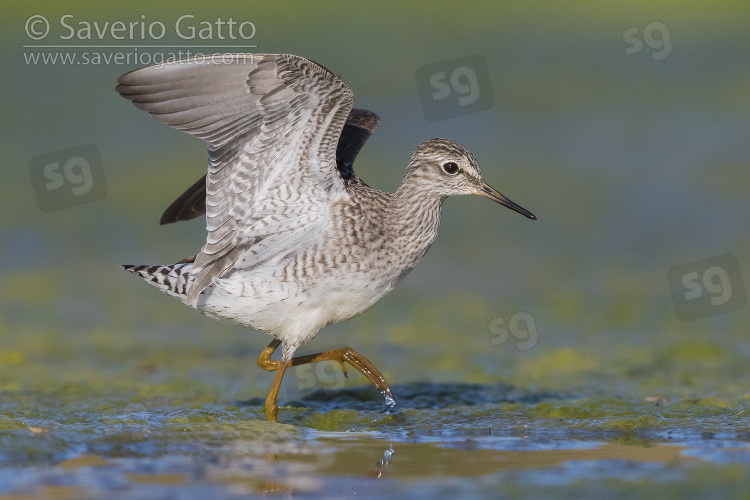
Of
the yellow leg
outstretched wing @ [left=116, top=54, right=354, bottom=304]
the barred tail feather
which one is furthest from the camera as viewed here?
the yellow leg

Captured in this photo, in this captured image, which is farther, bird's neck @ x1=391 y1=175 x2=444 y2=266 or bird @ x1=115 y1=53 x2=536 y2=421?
bird's neck @ x1=391 y1=175 x2=444 y2=266

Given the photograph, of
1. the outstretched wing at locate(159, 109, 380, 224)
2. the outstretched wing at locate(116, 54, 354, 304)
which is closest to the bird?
the outstretched wing at locate(116, 54, 354, 304)

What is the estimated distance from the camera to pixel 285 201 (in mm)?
7836

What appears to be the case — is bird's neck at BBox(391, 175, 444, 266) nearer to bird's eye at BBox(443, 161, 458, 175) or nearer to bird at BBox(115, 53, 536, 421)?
bird at BBox(115, 53, 536, 421)

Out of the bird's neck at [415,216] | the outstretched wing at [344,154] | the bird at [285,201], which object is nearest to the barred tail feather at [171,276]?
the bird at [285,201]

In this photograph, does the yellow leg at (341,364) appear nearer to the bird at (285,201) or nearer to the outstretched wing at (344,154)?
the bird at (285,201)

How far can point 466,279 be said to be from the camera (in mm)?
11898

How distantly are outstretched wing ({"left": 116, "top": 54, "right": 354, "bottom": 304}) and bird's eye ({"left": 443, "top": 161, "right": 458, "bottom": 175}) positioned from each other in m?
0.86

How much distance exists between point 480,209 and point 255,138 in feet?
21.1

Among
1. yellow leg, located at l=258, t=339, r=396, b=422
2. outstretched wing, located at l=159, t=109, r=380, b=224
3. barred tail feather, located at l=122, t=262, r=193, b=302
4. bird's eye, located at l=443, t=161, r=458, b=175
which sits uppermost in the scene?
outstretched wing, located at l=159, t=109, r=380, b=224

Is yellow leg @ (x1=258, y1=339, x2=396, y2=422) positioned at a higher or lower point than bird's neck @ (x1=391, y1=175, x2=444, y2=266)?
lower

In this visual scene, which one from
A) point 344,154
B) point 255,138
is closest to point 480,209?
point 344,154

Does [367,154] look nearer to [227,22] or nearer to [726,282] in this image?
[227,22]

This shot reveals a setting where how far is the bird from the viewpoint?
7.32 meters
